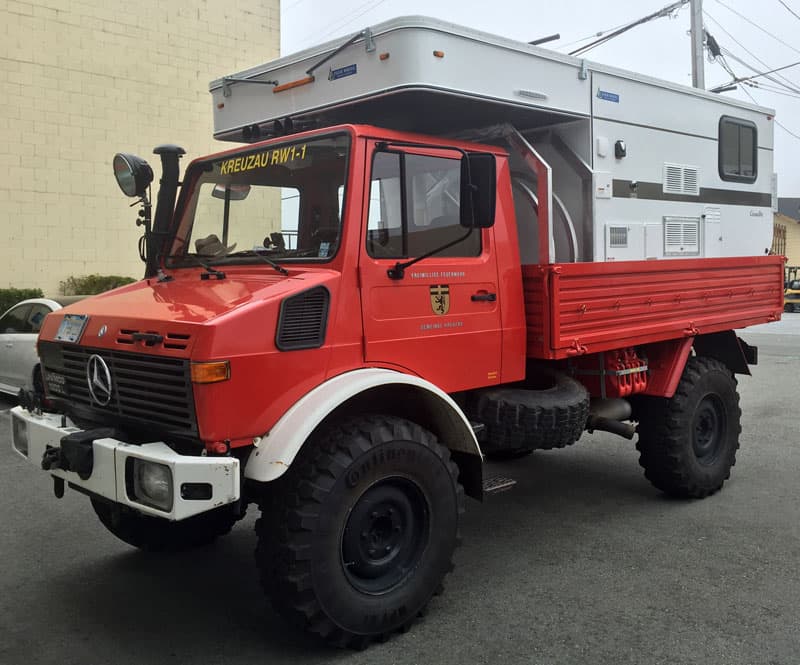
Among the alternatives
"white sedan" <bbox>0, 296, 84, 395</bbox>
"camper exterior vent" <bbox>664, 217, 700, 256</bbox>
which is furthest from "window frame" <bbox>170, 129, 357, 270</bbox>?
"white sedan" <bbox>0, 296, 84, 395</bbox>

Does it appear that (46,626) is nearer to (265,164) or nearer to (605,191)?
(265,164)

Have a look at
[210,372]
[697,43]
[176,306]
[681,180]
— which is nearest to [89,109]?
[681,180]

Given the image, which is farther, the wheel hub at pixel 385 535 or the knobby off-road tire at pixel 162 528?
the knobby off-road tire at pixel 162 528

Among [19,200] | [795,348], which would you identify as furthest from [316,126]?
[795,348]

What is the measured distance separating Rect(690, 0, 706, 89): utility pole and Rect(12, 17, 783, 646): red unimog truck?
14.8 metres

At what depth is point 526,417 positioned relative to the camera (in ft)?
15.4

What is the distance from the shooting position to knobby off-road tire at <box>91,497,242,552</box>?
495cm

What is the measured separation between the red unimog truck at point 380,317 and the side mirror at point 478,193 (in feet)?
0.03

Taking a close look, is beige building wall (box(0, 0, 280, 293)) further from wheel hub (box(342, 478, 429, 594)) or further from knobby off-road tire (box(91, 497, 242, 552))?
wheel hub (box(342, 478, 429, 594))

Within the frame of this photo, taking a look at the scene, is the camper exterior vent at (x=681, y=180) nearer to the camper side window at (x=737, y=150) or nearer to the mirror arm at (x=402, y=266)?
the camper side window at (x=737, y=150)

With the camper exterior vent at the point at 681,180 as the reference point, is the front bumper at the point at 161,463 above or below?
below

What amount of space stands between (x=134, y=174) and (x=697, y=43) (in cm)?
1807

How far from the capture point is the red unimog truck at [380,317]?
144 inches

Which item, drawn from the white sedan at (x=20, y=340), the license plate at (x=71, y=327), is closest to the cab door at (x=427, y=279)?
the license plate at (x=71, y=327)
